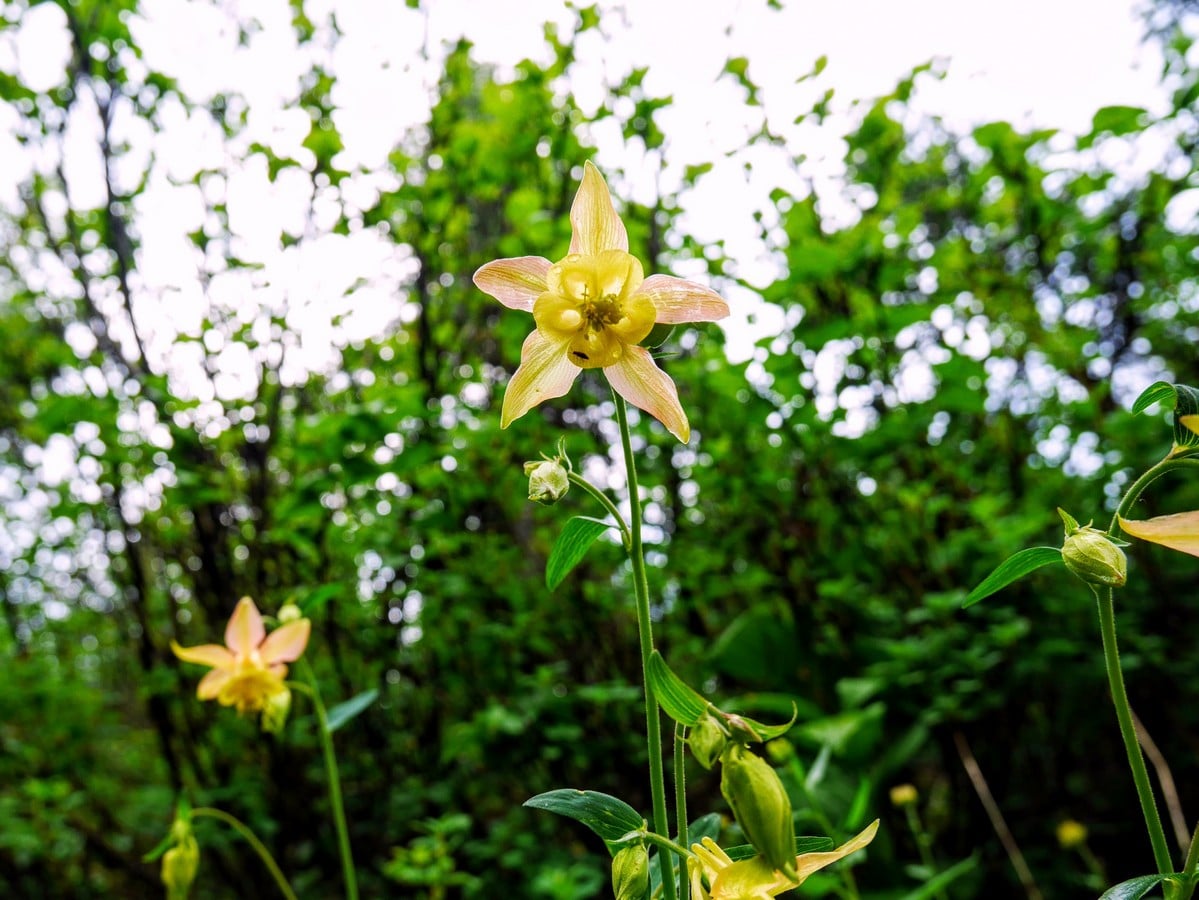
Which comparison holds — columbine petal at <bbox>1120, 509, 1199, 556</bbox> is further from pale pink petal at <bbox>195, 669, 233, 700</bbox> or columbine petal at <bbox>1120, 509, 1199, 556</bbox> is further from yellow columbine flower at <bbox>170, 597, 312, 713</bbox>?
pale pink petal at <bbox>195, 669, 233, 700</bbox>

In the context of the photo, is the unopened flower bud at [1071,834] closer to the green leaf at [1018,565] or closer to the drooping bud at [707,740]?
the green leaf at [1018,565]

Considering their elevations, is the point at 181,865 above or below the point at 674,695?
below

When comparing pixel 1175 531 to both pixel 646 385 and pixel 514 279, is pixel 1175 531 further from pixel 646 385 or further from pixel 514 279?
pixel 514 279

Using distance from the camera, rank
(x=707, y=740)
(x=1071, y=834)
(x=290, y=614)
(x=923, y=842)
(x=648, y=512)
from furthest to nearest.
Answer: (x=648, y=512) < (x=1071, y=834) < (x=923, y=842) < (x=290, y=614) < (x=707, y=740)

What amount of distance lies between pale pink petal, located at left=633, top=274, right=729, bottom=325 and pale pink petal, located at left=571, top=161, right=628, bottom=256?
0.06m

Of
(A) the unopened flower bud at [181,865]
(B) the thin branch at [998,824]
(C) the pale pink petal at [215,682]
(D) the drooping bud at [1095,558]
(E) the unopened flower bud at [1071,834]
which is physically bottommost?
(E) the unopened flower bud at [1071,834]

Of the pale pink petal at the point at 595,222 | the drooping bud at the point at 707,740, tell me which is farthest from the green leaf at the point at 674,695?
the pale pink petal at the point at 595,222

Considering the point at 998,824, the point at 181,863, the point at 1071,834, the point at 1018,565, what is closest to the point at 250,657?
the point at 181,863

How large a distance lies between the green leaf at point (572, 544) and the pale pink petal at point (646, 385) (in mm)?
97

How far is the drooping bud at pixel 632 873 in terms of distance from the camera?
0.49m

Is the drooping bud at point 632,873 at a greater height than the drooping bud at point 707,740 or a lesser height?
lesser

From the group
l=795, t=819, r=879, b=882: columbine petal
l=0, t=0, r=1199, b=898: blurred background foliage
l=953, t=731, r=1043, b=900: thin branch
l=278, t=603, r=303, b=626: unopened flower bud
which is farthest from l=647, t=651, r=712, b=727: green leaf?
l=0, t=0, r=1199, b=898: blurred background foliage

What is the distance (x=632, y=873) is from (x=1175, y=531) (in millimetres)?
393

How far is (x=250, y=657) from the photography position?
1229mm
